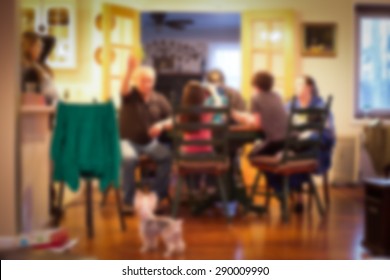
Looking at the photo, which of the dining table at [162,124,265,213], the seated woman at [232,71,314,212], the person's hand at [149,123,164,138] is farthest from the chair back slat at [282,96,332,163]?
the person's hand at [149,123,164,138]

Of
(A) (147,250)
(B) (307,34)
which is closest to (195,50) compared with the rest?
(B) (307,34)

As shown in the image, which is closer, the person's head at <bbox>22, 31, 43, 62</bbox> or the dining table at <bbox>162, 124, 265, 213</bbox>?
the person's head at <bbox>22, 31, 43, 62</bbox>

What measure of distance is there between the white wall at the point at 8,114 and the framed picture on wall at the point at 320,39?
3884 mm

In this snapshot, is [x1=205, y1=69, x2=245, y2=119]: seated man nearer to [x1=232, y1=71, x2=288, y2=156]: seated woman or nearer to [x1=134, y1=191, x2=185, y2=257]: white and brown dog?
[x1=232, y1=71, x2=288, y2=156]: seated woman

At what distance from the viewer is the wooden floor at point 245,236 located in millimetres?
3045

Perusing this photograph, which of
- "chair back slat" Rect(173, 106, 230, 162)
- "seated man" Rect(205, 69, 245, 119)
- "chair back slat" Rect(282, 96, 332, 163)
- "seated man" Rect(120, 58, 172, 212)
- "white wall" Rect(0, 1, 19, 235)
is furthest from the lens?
"seated man" Rect(205, 69, 245, 119)

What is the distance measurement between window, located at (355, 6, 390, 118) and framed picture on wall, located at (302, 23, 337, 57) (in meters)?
0.26

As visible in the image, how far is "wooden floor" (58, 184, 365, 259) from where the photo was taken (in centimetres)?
304

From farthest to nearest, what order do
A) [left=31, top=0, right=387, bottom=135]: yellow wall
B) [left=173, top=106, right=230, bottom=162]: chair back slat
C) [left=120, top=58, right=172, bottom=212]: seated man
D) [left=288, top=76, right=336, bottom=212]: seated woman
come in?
[left=31, top=0, right=387, bottom=135]: yellow wall
[left=288, top=76, right=336, bottom=212]: seated woman
[left=120, top=58, right=172, bottom=212]: seated man
[left=173, top=106, right=230, bottom=162]: chair back slat

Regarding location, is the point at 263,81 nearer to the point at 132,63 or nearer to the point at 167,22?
the point at 132,63

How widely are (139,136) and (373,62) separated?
258 cm

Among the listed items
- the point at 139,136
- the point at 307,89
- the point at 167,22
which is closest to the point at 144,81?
the point at 139,136

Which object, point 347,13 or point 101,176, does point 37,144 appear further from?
point 347,13

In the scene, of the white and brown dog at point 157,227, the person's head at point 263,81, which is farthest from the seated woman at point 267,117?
the white and brown dog at point 157,227
